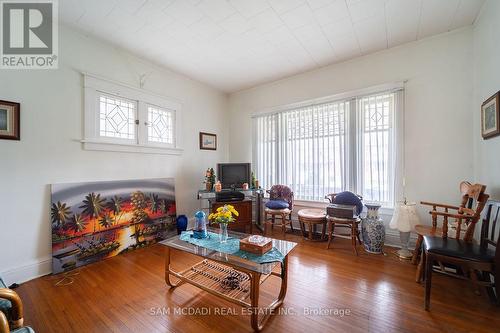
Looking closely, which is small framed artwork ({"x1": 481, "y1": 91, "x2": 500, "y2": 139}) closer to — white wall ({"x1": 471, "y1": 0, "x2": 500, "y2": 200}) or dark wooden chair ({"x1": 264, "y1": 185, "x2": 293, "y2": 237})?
white wall ({"x1": 471, "y1": 0, "x2": 500, "y2": 200})

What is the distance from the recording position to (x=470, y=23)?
243 centimetres

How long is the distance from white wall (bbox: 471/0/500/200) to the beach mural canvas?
4173 millimetres

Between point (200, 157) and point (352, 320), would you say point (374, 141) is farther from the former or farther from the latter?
point (200, 157)

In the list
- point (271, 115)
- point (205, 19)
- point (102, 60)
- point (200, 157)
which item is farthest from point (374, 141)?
point (102, 60)

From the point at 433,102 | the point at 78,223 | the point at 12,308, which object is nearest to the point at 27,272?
the point at 78,223

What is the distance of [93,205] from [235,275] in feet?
6.72

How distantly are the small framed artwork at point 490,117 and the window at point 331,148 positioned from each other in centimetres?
89

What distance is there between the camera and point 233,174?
13.0ft

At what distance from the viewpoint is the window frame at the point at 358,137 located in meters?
2.88

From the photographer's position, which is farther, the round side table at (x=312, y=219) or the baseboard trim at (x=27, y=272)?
the round side table at (x=312, y=219)

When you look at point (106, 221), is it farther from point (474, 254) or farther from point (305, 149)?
point (474, 254)

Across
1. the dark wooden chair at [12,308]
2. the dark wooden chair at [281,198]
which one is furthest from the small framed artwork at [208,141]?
the dark wooden chair at [12,308]

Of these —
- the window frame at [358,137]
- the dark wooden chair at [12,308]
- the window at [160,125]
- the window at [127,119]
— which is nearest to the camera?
the dark wooden chair at [12,308]

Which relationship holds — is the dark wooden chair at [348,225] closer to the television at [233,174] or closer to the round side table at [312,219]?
the round side table at [312,219]
